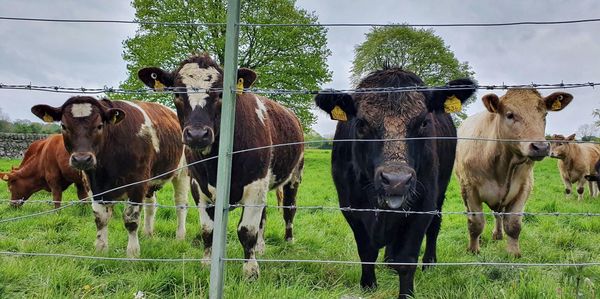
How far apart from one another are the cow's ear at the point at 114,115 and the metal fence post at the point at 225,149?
2.84 meters

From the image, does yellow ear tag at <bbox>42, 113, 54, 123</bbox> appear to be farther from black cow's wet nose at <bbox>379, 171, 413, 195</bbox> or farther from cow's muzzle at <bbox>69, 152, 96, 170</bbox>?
black cow's wet nose at <bbox>379, 171, 413, 195</bbox>

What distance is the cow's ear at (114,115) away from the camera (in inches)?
200

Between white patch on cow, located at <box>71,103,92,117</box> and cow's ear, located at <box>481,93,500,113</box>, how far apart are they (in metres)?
4.28

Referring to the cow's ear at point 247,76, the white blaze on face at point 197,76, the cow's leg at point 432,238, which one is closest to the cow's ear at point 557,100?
the cow's leg at point 432,238

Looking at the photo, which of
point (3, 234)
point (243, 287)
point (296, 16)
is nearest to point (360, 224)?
point (243, 287)

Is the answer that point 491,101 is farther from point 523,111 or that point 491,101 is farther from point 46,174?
point 46,174

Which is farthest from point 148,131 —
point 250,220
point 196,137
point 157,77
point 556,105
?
point 556,105

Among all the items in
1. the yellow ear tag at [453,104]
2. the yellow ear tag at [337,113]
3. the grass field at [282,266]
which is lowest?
the grass field at [282,266]

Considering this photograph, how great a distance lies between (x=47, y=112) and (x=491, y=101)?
4.82m

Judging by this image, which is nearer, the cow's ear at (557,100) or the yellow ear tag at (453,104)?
the yellow ear tag at (453,104)

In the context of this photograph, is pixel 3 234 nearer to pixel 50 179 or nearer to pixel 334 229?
pixel 50 179

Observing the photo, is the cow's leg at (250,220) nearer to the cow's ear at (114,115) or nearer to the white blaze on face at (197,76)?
the white blaze on face at (197,76)

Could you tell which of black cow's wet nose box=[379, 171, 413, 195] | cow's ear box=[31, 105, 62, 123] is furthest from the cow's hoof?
cow's ear box=[31, 105, 62, 123]

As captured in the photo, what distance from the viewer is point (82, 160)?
457cm
